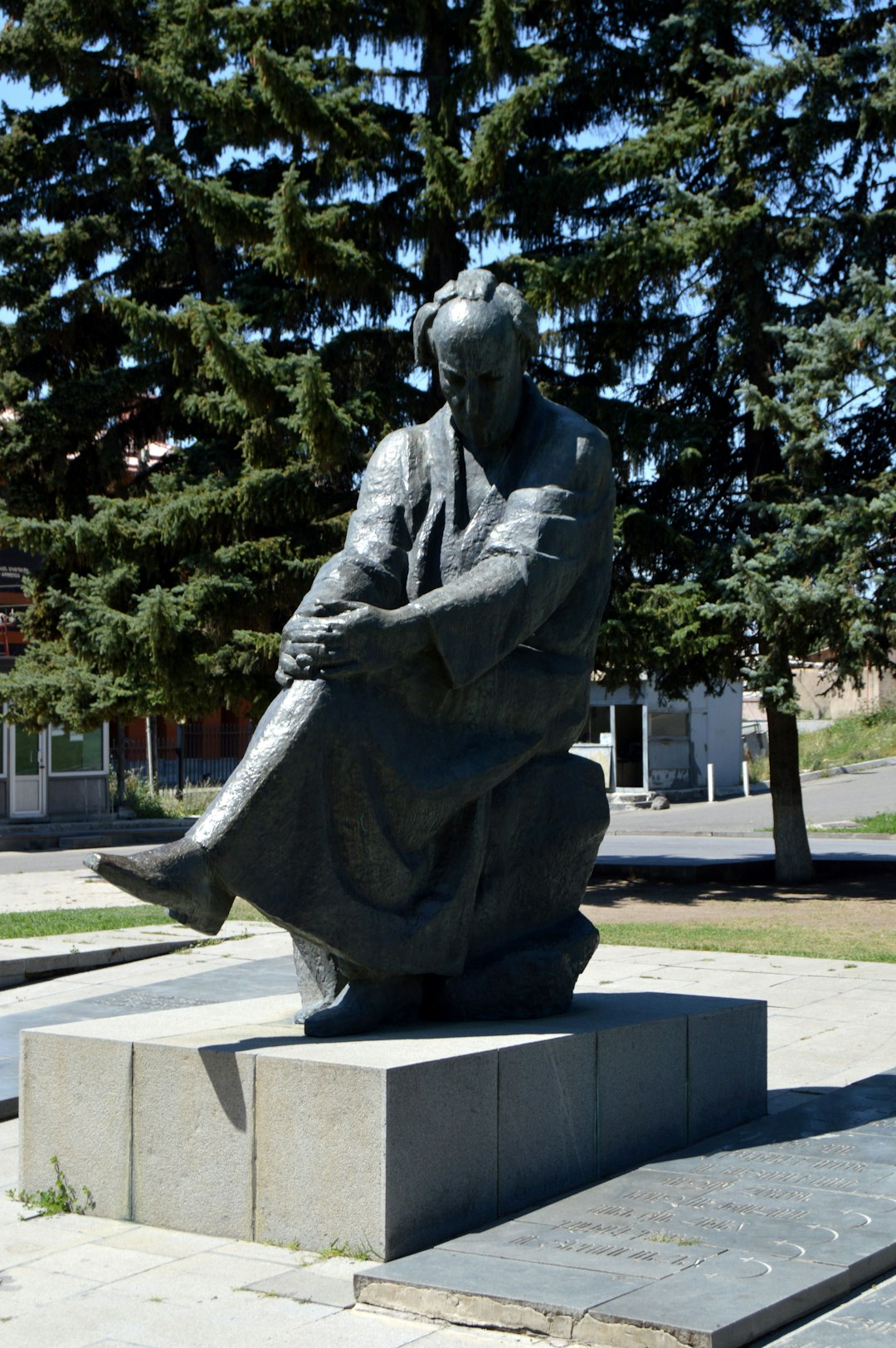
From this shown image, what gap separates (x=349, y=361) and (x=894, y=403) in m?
5.28

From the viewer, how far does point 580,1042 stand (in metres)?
4.61

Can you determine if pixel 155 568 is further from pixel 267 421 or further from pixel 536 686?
pixel 536 686

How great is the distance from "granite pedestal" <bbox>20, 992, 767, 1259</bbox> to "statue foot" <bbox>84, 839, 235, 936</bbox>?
0.39m

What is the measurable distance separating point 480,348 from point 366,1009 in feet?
6.89

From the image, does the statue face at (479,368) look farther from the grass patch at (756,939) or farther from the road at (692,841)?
the road at (692,841)

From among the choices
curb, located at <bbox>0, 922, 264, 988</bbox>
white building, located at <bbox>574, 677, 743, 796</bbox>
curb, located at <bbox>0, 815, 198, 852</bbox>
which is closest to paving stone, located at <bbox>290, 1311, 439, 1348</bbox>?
curb, located at <bbox>0, 922, 264, 988</bbox>

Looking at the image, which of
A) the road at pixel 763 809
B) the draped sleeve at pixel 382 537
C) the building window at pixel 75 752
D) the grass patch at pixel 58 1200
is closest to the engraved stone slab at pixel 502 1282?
the grass patch at pixel 58 1200

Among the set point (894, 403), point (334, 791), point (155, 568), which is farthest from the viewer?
point (155, 568)

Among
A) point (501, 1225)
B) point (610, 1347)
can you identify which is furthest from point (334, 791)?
point (610, 1347)

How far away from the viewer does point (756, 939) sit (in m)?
11.7

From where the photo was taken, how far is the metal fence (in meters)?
33.8

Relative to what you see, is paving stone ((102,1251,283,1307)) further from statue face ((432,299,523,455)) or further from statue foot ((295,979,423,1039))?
statue face ((432,299,523,455))

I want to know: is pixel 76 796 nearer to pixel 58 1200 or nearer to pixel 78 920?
pixel 78 920

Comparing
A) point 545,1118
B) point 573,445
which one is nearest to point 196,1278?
point 545,1118
